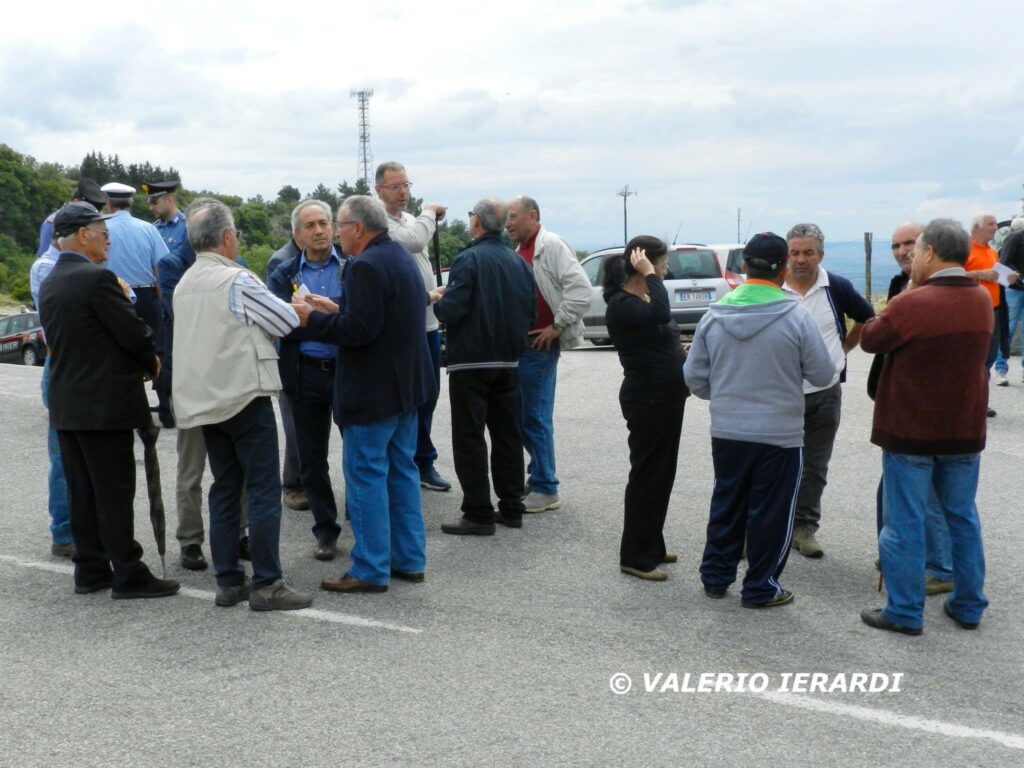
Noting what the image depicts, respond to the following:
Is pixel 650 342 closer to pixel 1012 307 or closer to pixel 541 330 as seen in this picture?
pixel 541 330

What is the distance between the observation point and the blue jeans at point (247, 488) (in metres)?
5.35

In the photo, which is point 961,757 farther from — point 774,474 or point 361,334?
point 361,334

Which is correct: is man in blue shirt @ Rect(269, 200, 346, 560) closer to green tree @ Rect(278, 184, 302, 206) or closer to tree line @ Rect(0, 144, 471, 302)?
tree line @ Rect(0, 144, 471, 302)

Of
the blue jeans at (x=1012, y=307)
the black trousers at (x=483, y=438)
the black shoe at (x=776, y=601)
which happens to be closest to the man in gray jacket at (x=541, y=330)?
the black trousers at (x=483, y=438)

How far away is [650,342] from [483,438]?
145cm

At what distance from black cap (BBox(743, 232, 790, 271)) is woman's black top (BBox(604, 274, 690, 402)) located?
62 centimetres

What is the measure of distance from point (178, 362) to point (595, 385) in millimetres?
7906

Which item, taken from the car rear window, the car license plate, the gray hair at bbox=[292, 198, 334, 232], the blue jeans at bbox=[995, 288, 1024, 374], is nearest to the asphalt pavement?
the gray hair at bbox=[292, 198, 334, 232]

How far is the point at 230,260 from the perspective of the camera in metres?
5.39

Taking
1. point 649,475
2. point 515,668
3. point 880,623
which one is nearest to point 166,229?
point 649,475

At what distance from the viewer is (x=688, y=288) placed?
1889cm

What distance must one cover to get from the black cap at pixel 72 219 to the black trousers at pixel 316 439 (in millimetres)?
1381

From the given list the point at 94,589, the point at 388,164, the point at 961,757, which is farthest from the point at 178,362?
the point at 961,757

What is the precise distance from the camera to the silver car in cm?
1858
